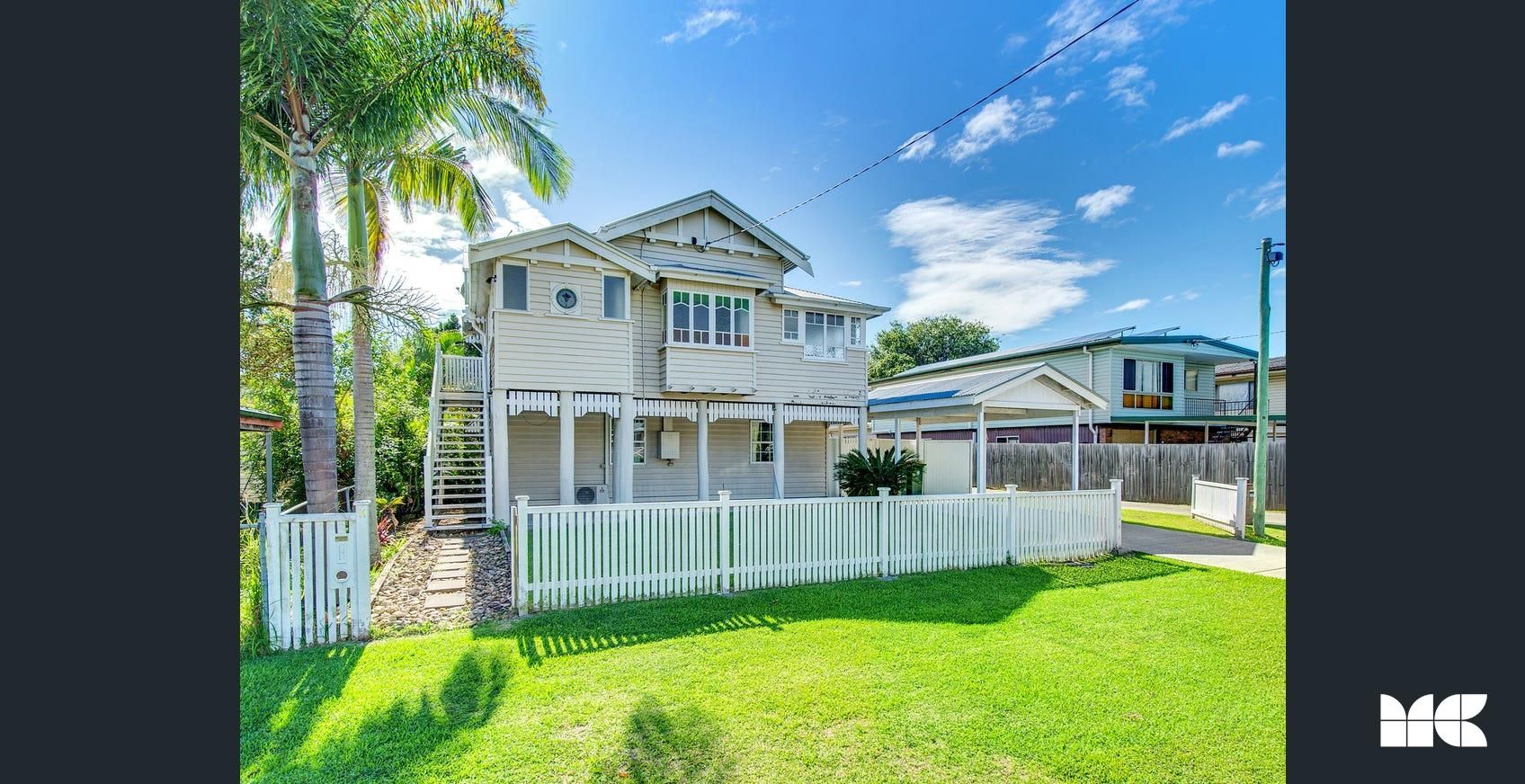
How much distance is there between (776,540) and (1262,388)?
1162 centimetres

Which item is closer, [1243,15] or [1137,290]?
[1243,15]

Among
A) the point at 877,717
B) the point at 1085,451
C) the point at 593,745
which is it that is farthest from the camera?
the point at 1085,451

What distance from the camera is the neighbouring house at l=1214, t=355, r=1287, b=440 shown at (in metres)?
22.6

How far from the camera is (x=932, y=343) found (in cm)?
4888

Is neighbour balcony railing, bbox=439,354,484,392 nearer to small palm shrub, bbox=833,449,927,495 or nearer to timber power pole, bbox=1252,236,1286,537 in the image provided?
small palm shrub, bbox=833,449,927,495

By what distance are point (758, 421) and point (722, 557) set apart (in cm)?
810

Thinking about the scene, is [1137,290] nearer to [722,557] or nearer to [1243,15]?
[1243,15]

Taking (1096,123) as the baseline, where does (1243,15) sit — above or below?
below

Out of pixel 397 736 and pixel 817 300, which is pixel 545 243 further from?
pixel 397 736

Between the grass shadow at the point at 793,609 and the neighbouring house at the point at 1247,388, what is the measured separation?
19997mm

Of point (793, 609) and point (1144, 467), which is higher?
point (1144, 467)

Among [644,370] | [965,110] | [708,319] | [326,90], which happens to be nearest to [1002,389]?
[965,110]

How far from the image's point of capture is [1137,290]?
21.2m

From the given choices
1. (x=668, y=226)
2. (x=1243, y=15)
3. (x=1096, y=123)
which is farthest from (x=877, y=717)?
(x=1096, y=123)
